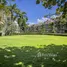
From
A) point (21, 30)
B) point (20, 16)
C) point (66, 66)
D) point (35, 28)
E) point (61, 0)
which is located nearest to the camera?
point (66, 66)

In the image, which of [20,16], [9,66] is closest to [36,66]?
[9,66]

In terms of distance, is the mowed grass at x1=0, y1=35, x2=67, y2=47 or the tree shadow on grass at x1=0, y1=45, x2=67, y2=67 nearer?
the tree shadow on grass at x1=0, y1=45, x2=67, y2=67

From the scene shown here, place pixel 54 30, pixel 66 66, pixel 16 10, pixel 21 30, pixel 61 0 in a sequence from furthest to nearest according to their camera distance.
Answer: pixel 21 30
pixel 54 30
pixel 16 10
pixel 61 0
pixel 66 66

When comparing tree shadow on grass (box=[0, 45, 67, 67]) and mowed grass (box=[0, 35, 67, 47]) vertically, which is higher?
tree shadow on grass (box=[0, 45, 67, 67])

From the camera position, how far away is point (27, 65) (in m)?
8.98

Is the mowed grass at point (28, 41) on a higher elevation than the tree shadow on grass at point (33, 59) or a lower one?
lower

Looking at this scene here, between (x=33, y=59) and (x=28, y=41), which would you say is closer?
(x=33, y=59)

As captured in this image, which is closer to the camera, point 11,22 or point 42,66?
point 42,66

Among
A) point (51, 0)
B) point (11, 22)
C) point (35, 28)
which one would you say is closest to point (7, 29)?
point (11, 22)

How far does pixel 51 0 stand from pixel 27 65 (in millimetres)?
5245

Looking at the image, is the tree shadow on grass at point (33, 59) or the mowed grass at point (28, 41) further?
the mowed grass at point (28, 41)

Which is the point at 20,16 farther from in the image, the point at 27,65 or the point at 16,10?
the point at 27,65

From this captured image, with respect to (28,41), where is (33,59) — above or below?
above

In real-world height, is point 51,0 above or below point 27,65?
above
